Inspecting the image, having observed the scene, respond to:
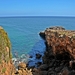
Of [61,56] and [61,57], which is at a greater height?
[61,56]

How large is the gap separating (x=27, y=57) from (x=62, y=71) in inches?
672

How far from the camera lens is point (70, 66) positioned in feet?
108

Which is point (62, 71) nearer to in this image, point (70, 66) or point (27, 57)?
point (70, 66)

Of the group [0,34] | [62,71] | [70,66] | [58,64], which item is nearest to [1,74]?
[0,34]

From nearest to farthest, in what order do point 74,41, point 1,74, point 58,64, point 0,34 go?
1. point 1,74
2. point 0,34
3. point 74,41
4. point 58,64

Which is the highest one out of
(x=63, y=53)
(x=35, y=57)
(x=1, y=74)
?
(x=1, y=74)

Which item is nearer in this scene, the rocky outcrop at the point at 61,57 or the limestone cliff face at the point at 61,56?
the limestone cliff face at the point at 61,56

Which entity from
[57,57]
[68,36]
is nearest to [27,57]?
[57,57]

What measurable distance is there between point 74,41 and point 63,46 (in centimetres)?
403

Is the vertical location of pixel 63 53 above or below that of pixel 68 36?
below

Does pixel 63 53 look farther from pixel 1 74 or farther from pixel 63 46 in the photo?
pixel 1 74

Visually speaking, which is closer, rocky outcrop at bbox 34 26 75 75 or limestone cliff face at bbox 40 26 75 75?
limestone cliff face at bbox 40 26 75 75

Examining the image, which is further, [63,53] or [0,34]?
[63,53]


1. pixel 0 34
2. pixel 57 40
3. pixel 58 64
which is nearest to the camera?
pixel 0 34
